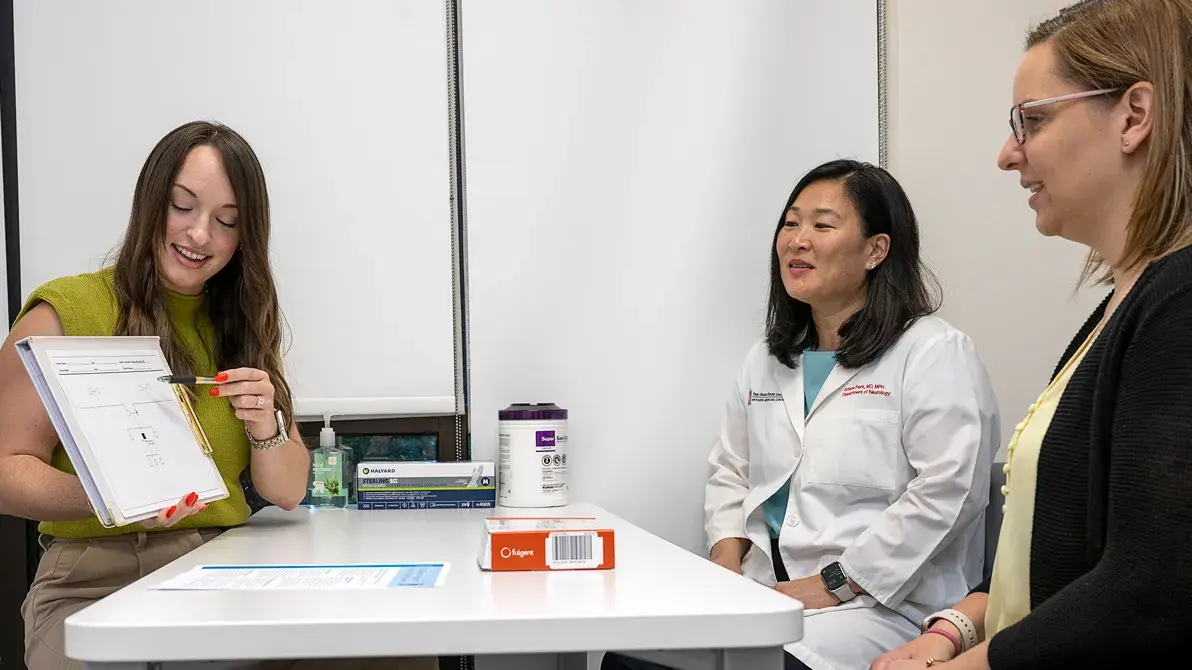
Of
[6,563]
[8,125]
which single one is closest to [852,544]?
[6,563]

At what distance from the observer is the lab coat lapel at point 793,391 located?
204 cm

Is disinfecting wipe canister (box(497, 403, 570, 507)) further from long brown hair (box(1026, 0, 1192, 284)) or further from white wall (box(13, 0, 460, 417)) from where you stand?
long brown hair (box(1026, 0, 1192, 284))

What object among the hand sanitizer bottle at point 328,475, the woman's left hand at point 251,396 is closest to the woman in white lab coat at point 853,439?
the hand sanitizer bottle at point 328,475

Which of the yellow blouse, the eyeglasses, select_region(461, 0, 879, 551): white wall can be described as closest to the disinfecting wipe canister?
select_region(461, 0, 879, 551): white wall

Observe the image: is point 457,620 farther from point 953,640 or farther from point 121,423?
point 953,640

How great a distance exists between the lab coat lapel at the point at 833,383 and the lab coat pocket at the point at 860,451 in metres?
0.06

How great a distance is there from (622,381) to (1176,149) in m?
1.39

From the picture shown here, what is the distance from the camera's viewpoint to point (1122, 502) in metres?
0.98

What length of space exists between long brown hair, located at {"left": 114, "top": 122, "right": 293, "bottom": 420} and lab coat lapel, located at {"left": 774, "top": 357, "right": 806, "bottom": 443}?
1040mm

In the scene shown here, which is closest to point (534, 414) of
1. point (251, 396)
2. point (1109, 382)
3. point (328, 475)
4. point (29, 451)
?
point (328, 475)

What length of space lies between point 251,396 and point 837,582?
1.15 metres

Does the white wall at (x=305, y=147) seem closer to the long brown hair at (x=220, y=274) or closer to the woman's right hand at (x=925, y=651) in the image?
the long brown hair at (x=220, y=274)

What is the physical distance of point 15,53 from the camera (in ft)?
6.91

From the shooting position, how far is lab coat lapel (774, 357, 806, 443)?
2.04 metres
